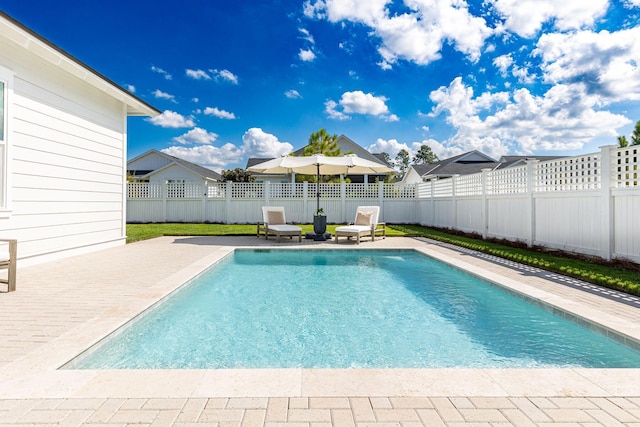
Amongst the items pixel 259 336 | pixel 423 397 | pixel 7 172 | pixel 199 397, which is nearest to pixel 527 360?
pixel 423 397

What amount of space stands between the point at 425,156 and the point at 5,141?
68980mm

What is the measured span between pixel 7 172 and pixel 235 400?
5.96m

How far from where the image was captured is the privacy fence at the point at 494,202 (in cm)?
609

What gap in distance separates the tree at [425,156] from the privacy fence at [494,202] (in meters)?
55.4

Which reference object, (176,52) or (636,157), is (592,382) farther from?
(176,52)

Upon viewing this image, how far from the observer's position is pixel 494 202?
984 cm

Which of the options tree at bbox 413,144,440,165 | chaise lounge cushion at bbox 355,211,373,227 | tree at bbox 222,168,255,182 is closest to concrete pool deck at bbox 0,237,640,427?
chaise lounge cushion at bbox 355,211,373,227

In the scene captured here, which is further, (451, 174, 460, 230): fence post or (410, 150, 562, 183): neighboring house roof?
(410, 150, 562, 183): neighboring house roof

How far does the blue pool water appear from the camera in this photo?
289 cm

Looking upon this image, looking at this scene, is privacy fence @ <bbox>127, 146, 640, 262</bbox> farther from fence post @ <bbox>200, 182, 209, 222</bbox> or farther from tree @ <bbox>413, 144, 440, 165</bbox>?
tree @ <bbox>413, 144, 440, 165</bbox>

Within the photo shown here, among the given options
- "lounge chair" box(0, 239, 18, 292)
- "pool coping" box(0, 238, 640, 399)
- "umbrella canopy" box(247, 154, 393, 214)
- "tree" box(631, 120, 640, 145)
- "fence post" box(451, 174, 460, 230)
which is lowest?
"pool coping" box(0, 238, 640, 399)

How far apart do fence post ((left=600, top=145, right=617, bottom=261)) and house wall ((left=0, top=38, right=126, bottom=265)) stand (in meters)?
10.2

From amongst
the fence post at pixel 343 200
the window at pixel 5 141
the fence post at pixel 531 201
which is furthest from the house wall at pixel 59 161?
the fence post at pixel 531 201

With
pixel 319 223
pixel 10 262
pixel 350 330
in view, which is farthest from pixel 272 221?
pixel 350 330
